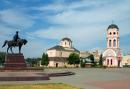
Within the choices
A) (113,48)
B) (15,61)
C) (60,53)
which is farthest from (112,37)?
(15,61)

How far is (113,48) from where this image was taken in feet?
340

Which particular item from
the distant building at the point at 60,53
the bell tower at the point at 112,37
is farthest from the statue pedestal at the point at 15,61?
the distant building at the point at 60,53

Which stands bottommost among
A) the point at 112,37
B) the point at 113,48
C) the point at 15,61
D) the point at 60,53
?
the point at 15,61

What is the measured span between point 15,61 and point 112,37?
2966 inches

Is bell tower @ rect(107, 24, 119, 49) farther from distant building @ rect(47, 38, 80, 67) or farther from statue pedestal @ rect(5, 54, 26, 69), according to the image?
statue pedestal @ rect(5, 54, 26, 69)

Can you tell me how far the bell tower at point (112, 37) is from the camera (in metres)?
103

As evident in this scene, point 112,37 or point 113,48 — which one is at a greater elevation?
point 112,37

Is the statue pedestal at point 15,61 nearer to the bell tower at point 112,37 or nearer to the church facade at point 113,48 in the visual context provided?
the church facade at point 113,48

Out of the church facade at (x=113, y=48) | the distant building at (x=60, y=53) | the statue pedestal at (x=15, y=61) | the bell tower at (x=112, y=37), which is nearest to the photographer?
the statue pedestal at (x=15, y=61)

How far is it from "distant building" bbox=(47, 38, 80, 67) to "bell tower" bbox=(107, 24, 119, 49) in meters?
18.2

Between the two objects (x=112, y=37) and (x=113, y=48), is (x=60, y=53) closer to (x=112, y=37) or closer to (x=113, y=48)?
Result: (x=113, y=48)

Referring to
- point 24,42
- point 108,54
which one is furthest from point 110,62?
point 24,42

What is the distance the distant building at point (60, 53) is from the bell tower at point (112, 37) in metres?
18.2

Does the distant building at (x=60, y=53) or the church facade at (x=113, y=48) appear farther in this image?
the distant building at (x=60, y=53)
